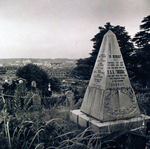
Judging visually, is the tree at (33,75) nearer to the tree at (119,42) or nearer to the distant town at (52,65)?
the distant town at (52,65)

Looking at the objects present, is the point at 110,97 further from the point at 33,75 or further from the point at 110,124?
the point at 33,75

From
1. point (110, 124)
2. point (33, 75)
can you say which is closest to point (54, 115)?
point (110, 124)

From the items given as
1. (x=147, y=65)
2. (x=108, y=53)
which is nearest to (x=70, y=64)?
(x=147, y=65)

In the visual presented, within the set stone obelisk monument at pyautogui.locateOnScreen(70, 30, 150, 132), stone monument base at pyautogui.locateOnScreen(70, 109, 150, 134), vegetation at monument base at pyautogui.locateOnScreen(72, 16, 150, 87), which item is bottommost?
stone monument base at pyautogui.locateOnScreen(70, 109, 150, 134)

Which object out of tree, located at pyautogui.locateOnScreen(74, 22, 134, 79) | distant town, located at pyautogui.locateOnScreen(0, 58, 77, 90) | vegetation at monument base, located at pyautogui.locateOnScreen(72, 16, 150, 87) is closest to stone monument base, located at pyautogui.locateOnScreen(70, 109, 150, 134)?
vegetation at monument base, located at pyautogui.locateOnScreen(72, 16, 150, 87)

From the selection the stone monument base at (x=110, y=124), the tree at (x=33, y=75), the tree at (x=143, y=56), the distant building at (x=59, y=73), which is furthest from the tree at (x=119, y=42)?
the stone monument base at (x=110, y=124)

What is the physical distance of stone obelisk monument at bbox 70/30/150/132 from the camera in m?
3.97

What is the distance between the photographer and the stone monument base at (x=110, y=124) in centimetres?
370

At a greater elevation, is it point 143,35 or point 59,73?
point 143,35

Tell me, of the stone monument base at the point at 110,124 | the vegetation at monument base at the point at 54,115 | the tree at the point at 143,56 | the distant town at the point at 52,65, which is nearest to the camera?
the vegetation at monument base at the point at 54,115

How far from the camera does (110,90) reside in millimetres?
4094

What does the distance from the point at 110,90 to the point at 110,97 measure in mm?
178

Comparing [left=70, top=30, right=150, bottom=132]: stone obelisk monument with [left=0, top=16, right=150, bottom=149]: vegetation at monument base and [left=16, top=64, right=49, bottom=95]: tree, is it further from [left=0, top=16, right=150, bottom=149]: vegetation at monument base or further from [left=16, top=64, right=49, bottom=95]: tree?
[left=16, top=64, right=49, bottom=95]: tree

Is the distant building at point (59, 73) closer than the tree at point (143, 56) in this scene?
No
